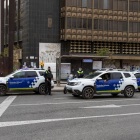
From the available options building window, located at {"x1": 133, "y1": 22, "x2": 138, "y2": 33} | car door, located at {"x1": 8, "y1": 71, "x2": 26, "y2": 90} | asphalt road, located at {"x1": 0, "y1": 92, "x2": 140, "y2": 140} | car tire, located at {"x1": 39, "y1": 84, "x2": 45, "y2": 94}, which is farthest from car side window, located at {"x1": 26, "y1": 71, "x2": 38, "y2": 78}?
building window, located at {"x1": 133, "y1": 22, "x2": 138, "y2": 33}

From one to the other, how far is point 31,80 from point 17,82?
91 centimetres

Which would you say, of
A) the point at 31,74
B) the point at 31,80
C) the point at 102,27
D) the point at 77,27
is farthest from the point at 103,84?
the point at 102,27

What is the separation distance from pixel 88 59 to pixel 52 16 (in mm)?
13140

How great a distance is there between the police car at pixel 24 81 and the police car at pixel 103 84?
2538 mm

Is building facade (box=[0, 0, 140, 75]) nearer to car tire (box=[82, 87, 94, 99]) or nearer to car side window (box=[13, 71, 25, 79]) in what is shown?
car side window (box=[13, 71, 25, 79])

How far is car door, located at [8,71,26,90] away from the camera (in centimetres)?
1448

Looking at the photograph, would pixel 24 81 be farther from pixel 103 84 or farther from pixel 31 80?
pixel 103 84

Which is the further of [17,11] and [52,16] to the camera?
[17,11]

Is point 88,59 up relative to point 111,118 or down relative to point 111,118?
up

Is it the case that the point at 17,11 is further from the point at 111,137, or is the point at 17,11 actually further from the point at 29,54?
the point at 111,137

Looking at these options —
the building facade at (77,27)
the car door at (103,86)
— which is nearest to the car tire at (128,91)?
the car door at (103,86)

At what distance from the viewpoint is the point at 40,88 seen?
49.8 feet

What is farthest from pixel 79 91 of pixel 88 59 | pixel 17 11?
pixel 17 11

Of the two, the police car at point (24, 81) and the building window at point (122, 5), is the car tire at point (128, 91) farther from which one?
the building window at point (122, 5)
